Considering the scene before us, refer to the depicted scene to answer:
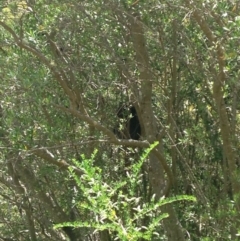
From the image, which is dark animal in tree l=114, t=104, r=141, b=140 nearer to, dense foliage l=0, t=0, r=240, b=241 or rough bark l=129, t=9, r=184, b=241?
dense foliage l=0, t=0, r=240, b=241

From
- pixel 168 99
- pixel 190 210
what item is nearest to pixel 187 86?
pixel 168 99

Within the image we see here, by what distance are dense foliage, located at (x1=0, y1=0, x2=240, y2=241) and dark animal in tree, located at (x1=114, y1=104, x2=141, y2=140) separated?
0.01m

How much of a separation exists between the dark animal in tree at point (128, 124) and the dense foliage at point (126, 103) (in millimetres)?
14

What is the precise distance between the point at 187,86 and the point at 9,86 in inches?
70.6

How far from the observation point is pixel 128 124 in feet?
18.1

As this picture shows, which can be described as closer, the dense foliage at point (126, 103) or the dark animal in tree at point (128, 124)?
the dense foliage at point (126, 103)

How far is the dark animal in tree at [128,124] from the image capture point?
5.49 meters

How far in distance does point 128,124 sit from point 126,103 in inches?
8.1

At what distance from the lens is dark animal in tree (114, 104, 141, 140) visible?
216 inches

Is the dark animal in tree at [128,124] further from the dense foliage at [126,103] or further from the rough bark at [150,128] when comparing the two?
the rough bark at [150,128]

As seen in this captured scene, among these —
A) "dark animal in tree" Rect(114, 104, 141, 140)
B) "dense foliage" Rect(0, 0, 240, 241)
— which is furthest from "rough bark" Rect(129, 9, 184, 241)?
"dark animal in tree" Rect(114, 104, 141, 140)

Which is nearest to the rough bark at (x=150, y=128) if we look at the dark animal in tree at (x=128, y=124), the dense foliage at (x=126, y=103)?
the dense foliage at (x=126, y=103)

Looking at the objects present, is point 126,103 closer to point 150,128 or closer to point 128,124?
point 128,124

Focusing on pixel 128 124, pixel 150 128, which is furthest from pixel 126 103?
pixel 150 128
